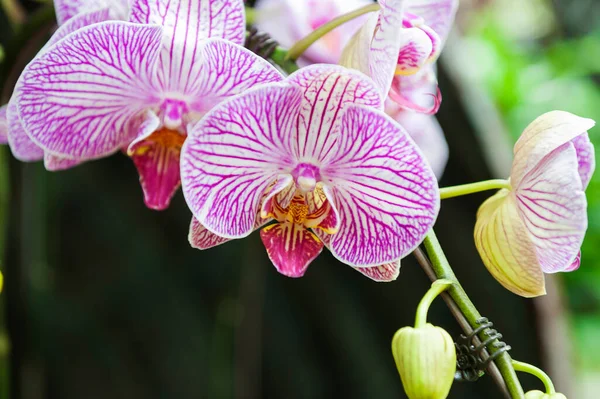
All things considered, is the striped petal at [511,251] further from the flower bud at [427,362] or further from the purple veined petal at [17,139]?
the purple veined petal at [17,139]

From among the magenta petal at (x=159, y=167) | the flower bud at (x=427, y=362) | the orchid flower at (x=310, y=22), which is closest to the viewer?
the flower bud at (x=427, y=362)

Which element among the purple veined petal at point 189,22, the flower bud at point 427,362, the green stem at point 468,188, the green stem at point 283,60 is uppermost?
the purple veined petal at point 189,22

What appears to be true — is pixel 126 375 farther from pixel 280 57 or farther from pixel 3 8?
pixel 280 57

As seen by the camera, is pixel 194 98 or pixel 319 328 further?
pixel 319 328

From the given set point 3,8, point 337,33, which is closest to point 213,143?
point 337,33

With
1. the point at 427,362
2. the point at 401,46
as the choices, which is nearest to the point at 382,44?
the point at 401,46

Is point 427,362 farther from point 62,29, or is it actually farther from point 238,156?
point 62,29

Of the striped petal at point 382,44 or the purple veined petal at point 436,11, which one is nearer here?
the striped petal at point 382,44

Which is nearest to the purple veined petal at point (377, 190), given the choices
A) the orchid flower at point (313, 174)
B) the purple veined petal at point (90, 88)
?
the orchid flower at point (313, 174)
